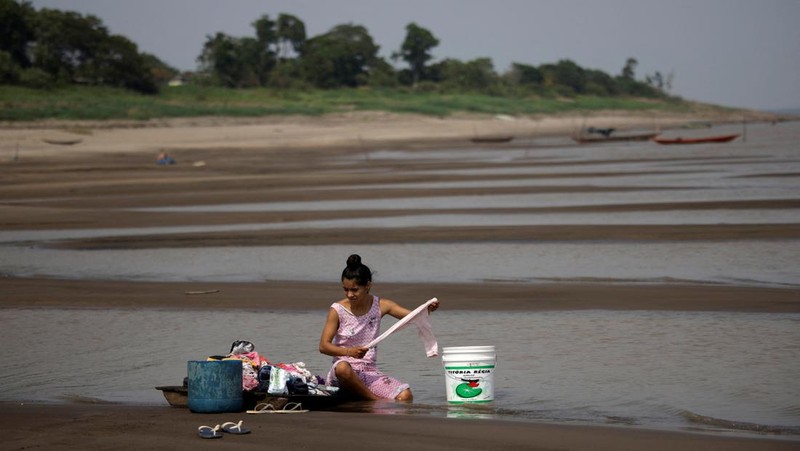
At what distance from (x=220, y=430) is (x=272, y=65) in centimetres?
8727

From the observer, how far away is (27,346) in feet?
32.2

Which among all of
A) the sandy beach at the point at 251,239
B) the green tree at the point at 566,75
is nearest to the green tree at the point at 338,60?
the green tree at the point at 566,75

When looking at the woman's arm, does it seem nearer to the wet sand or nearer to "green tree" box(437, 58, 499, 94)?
the wet sand

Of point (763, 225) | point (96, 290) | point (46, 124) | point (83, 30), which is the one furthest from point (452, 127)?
point (96, 290)

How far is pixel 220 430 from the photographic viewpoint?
246 inches

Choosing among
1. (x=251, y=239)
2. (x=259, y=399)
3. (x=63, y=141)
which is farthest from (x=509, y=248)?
(x=63, y=141)

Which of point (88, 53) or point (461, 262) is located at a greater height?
point (88, 53)

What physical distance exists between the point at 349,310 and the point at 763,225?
11.7 meters

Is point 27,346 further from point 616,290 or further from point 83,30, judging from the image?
point 83,30

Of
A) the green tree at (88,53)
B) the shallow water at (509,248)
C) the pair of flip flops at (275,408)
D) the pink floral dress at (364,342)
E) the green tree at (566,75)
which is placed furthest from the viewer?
the green tree at (566,75)

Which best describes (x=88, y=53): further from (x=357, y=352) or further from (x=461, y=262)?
(x=357, y=352)

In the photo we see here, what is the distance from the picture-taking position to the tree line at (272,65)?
63.5 m

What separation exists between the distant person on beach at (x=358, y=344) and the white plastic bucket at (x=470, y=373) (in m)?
0.33

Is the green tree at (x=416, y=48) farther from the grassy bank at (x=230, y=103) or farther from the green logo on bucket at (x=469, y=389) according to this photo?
the green logo on bucket at (x=469, y=389)
